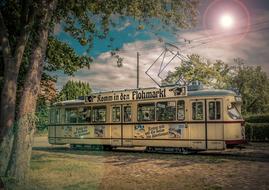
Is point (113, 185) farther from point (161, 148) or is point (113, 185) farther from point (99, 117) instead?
point (99, 117)

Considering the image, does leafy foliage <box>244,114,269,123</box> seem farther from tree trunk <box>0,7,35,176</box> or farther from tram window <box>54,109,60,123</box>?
tree trunk <box>0,7,35,176</box>

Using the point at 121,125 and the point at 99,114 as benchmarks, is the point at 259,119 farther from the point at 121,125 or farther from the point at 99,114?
the point at 99,114

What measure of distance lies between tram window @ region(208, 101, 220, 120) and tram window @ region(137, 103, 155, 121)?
3.57 metres

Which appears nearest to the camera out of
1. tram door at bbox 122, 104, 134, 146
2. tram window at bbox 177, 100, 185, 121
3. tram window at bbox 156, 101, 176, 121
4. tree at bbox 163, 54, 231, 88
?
tram window at bbox 177, 100, 185, 121

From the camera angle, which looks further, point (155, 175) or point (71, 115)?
point (71, 115)

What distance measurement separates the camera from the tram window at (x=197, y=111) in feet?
66.0

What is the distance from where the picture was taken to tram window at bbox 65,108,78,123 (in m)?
26.4

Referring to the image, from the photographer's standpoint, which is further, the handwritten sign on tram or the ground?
the handwritten sign on tram

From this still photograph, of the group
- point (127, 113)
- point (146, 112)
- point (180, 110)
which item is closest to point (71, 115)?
point (127, 113)

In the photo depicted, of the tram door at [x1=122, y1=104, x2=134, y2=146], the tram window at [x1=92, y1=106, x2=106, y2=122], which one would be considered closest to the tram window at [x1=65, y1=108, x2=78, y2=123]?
the tram window at [x1=92, y1=106, x2=106, y2=122]

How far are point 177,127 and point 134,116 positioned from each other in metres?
3.16

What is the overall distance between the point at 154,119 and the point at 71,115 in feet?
23.6

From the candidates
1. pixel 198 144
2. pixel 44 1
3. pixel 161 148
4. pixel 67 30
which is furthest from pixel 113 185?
pixel 161 148

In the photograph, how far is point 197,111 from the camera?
20297 millimetres
